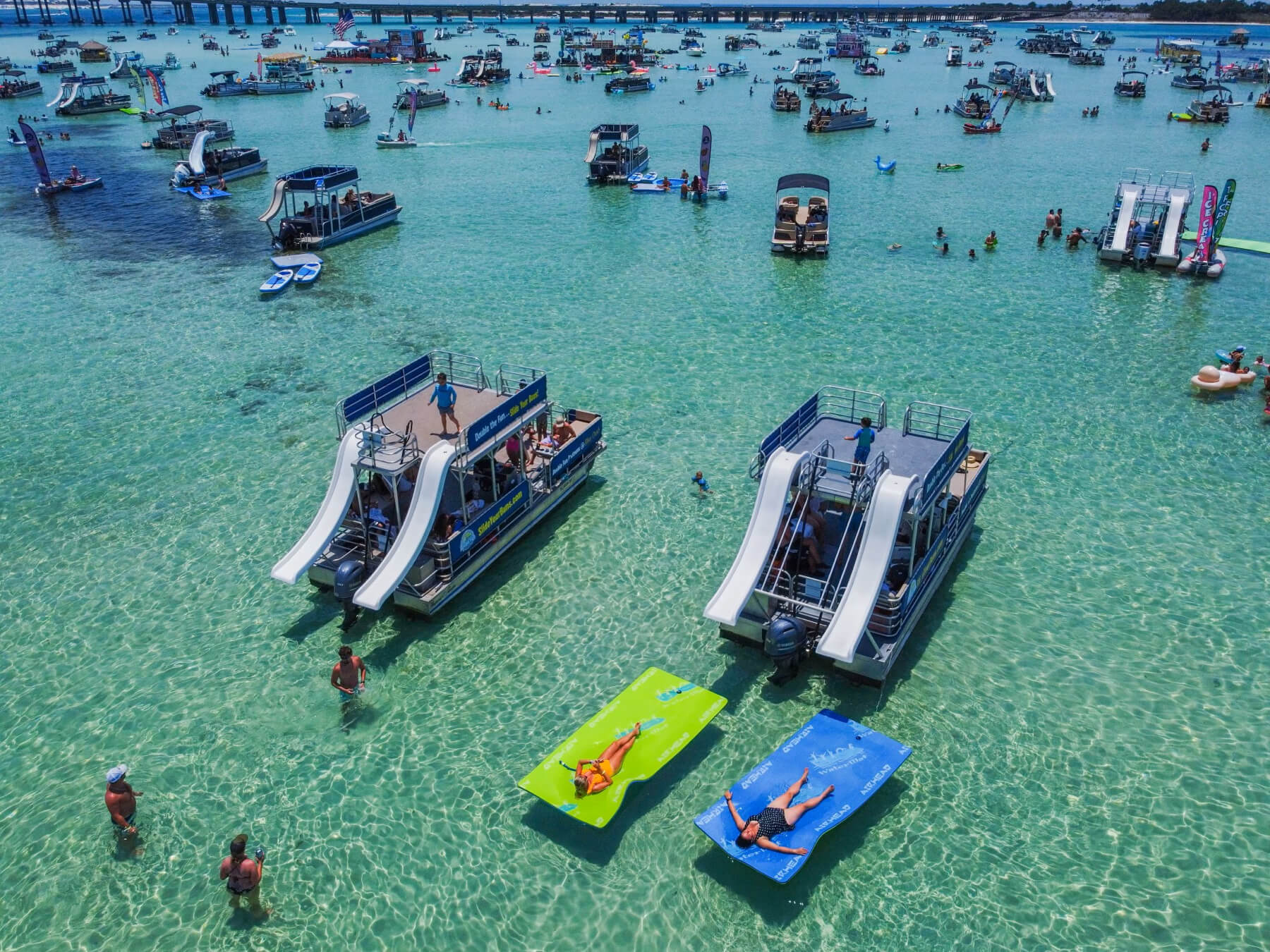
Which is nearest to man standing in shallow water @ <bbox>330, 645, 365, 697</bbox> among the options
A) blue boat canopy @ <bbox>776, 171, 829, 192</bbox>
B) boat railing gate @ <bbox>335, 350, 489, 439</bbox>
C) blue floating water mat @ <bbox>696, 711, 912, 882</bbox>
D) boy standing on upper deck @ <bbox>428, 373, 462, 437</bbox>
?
boat railing gate @ <bbox>335, 350, 489, 439</bbox>

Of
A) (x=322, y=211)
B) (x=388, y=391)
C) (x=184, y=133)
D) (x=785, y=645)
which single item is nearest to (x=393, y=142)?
(x=184, y=133)

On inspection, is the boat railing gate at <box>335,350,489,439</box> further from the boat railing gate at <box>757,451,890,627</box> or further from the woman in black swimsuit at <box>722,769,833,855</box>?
the woman in black swimsuit at <box>722,769,833,855</box>

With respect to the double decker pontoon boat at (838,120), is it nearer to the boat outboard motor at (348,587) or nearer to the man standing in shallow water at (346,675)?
the boat outboard motor at (348,587)

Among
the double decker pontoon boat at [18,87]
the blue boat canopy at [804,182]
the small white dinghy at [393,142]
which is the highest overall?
the double decker pontoon boat at [18,87]

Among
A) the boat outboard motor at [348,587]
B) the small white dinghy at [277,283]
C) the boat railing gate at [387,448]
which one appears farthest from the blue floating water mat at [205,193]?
the boat outboard motor at [348,587]

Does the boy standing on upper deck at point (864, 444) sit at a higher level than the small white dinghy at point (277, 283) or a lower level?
higher

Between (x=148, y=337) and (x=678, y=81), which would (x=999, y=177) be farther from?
(x=678, y=81)
